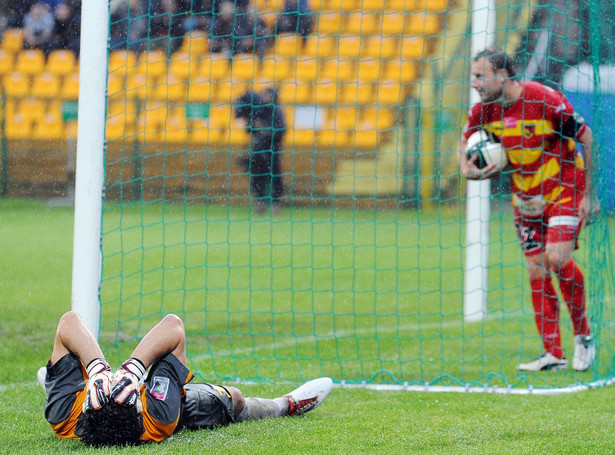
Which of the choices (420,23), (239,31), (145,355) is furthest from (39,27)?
(145,355)

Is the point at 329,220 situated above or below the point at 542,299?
above

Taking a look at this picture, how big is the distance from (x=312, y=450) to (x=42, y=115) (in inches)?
510

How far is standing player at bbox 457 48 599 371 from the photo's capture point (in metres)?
4.94

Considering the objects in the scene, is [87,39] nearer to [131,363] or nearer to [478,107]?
[131,363]

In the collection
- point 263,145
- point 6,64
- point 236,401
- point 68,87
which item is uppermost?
point 6,64

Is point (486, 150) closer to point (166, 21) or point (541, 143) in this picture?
point (541, 143)

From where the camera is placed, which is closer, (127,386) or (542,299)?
(127,386)

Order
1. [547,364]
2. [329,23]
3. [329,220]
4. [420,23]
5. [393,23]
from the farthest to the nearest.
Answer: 1. [393,23]
2. [420,23]
3. [329,23]
4. [329,220]
5. [547,364]

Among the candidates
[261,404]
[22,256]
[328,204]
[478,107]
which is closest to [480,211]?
[478,107]

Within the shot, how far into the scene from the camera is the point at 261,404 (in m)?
3.80

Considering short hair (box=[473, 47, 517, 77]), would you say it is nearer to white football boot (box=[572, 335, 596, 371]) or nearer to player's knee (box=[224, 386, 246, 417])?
white football boot (box=[572, 335, 596, 371])

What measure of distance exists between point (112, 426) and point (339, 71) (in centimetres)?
1185

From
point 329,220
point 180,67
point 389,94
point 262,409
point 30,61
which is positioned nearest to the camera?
point 262,409

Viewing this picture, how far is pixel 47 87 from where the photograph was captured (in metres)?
15.3
